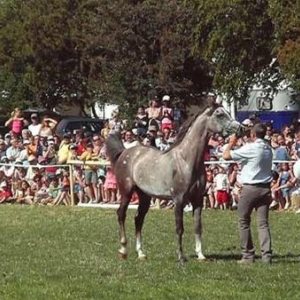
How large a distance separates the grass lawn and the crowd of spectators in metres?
1.33

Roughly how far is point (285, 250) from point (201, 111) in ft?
9.54

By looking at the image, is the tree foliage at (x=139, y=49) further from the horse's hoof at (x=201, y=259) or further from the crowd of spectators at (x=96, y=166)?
the horse's hoof at (x=201, y=259)

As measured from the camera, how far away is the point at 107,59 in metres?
47.1

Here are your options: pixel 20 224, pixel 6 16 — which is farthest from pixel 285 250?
pixel 6 16

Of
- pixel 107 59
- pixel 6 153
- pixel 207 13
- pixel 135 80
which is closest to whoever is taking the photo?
pixel 6 153

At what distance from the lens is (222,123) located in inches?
559

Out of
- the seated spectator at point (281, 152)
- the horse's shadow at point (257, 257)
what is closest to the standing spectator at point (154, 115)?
the seated spectator at point (281, 152)

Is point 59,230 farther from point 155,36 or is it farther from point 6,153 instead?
point 155,36

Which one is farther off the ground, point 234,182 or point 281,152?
point 281,152

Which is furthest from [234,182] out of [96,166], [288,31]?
[288,31]

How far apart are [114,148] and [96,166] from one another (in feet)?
32.4

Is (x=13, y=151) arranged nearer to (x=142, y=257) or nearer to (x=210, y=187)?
(x=210, y=187)

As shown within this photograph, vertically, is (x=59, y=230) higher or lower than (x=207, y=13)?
lower

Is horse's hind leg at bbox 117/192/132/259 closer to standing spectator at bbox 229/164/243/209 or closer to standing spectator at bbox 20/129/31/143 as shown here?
standing spectator at bbox 229/164/243/209
